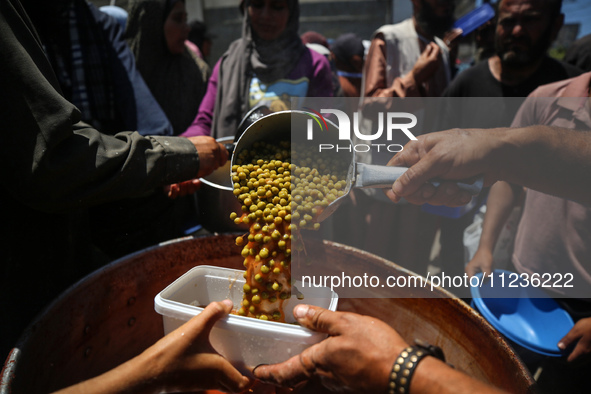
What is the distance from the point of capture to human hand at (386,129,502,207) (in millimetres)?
1484

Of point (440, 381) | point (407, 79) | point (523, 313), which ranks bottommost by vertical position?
point (523, 313)

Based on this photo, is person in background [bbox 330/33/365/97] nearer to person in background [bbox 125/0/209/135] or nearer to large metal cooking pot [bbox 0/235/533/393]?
person in background [bbox 125/0/209/135]

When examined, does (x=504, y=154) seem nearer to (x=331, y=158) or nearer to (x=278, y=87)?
(x=331, y=158)

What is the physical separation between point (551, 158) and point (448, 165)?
52 cm

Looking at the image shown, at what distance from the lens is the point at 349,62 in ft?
13.4

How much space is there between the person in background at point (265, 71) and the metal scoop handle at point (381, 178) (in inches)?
54.4

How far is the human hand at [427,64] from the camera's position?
2.81m

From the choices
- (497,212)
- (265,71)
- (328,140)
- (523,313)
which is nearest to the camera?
(328,140)

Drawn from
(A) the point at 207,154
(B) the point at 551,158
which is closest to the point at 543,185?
(B) the point at 551,158

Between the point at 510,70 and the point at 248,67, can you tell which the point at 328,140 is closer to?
the point at 248,67

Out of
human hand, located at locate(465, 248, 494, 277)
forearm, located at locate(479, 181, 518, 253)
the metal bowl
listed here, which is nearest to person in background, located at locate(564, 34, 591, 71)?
forearm, located at locate(479, 181, 518, 253)

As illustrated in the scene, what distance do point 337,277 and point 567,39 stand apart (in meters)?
15.0

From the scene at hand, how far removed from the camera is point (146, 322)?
1758 millimetres

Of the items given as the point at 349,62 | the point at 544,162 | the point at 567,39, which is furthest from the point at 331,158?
the point at 567,39
